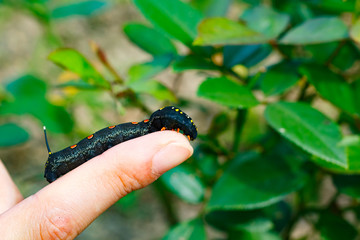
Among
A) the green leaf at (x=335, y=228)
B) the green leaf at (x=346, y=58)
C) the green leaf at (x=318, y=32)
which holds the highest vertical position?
the green leaf at (x=318, y=32)

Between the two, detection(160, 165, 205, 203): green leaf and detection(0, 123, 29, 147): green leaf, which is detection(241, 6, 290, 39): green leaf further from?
detection(0, 123, 29, 147): green leaf

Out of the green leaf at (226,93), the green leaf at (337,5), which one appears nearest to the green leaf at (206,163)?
the green leaf at (226,93)

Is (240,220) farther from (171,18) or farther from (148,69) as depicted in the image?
(171,18)

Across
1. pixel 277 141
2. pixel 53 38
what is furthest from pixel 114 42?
pixel 277 141

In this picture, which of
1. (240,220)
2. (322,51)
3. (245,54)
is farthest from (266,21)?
(240,220)

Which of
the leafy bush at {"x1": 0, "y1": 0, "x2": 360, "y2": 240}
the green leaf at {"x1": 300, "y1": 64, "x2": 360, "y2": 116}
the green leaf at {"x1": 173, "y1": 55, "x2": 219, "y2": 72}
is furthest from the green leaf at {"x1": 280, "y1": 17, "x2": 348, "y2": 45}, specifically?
the green leaf at {"x1": 173, "y1": 55, "x2": 219, "y2": 72}

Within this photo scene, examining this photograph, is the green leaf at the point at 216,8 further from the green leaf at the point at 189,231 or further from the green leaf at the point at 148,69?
the green leaf at the point at 189,231

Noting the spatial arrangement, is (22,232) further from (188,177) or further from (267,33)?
(267,33)
